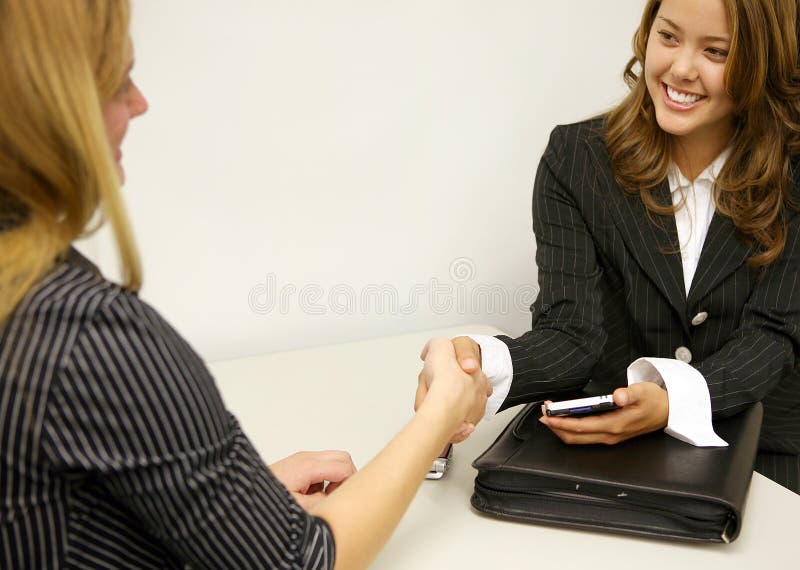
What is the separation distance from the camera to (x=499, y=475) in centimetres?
102

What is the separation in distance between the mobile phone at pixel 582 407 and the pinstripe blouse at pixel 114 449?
1.61ft

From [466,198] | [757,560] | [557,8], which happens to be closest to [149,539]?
[757,560]

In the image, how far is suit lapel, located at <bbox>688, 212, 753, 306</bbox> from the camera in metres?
1.33

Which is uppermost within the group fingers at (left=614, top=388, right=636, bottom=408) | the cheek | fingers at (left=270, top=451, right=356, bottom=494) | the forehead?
the forehead

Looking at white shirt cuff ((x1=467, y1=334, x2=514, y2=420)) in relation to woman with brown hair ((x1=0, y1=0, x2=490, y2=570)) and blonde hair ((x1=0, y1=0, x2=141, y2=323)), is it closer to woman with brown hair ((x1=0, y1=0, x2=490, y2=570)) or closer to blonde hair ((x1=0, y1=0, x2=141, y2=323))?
woman with brown hair ((x1=0, y1=0, x2=490, y2=570))

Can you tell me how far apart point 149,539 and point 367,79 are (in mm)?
1134

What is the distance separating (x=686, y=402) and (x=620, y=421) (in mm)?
121

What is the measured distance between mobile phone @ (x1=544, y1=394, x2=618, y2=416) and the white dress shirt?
0.10 meters

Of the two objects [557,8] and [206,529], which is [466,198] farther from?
[206,529]

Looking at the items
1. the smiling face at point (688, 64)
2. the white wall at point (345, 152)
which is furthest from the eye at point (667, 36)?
the white wall at point (345, 152)

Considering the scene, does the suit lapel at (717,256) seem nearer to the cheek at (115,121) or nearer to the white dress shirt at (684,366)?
the white dress shirt at (684,366)

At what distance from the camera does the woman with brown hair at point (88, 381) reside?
595 mm

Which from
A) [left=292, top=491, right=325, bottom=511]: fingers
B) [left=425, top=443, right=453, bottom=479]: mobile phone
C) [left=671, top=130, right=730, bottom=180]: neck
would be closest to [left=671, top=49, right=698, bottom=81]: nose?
[left=671, top=130, right=730, bottom=180]: neck

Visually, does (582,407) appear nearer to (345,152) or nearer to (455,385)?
(455,385)
